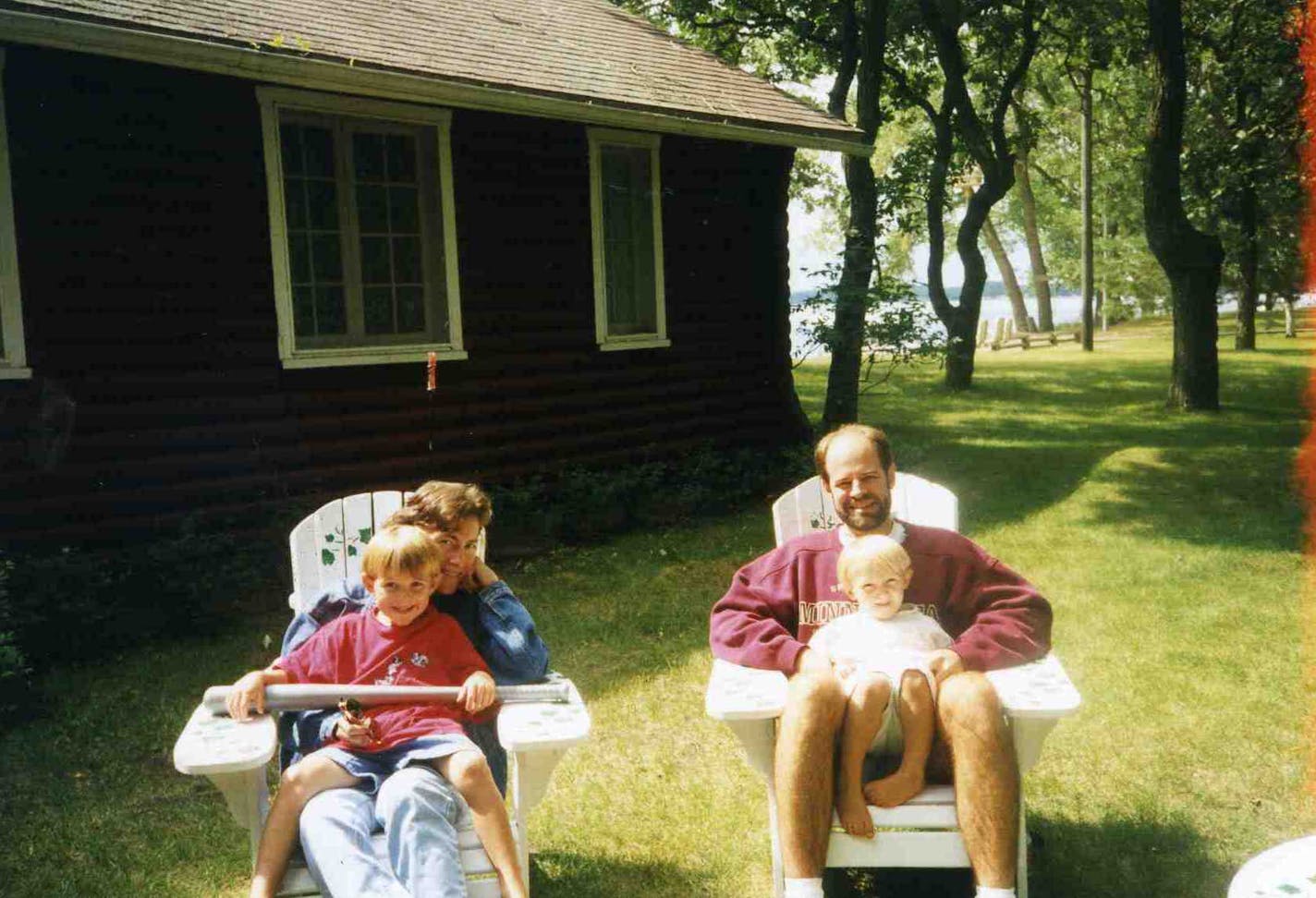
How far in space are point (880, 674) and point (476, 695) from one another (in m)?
0.95

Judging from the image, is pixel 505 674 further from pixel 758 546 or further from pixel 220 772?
pixel 758 546

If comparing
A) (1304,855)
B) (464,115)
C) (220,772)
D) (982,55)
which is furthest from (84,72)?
(982,55)

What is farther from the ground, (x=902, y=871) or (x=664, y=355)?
(x=664, y=355)

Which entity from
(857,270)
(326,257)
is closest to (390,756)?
(326,257)

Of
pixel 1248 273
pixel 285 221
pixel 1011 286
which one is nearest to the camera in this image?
pixel 285 221

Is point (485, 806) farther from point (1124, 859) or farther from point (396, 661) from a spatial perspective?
point (1124, 859)

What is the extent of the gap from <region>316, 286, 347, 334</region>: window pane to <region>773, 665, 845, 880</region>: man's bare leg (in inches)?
193

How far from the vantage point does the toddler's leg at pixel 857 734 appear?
8.70 feet

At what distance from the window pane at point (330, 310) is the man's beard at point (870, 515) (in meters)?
4.54

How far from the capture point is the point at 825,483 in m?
3.27

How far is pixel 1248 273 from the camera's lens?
20.7 m

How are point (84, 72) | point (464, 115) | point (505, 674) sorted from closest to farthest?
point (505, 674) → point (84, 72) → point (464, 115)

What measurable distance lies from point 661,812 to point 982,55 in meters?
16.6

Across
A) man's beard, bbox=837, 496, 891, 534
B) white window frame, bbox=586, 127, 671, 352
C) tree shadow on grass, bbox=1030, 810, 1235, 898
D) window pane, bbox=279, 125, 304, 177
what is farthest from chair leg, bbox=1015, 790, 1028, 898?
white window frame, bbox=586, 127, 671, 352
